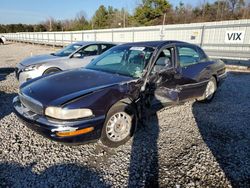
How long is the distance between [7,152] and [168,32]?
1484 cm

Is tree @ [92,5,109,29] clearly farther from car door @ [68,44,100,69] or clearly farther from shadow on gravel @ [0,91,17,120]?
shadow on gravel @ [0,91,17,120]

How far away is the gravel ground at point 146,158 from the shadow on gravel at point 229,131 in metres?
0.01

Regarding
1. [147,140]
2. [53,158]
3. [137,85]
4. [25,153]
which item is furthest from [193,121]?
[25,153]

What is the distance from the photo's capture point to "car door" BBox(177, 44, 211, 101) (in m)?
4.17

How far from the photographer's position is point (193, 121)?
418 centimetres

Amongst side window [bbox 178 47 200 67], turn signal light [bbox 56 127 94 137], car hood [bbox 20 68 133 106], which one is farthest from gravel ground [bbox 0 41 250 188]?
side window [bbox 178 47 200 67]

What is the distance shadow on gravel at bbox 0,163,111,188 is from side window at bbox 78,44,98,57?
15.8ft

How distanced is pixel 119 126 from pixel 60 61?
4.05 m

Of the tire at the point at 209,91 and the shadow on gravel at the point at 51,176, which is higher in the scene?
the tire at the point at 209,91

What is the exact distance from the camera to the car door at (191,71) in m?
4.17

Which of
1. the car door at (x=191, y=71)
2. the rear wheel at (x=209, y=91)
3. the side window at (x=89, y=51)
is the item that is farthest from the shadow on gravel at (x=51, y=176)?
the side window at (x=89, y=51)

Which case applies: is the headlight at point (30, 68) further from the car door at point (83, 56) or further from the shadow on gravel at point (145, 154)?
the shadow on gravel at point (145, 154)

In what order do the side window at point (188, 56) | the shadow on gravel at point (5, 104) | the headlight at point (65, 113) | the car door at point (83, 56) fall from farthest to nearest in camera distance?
the car door at point (83, 56)
the shadow on gravel at point (5, 104)
the side window at point (188, 56)
the headlight at point (65, 113)

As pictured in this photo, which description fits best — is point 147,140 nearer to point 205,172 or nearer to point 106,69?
point 205,172
